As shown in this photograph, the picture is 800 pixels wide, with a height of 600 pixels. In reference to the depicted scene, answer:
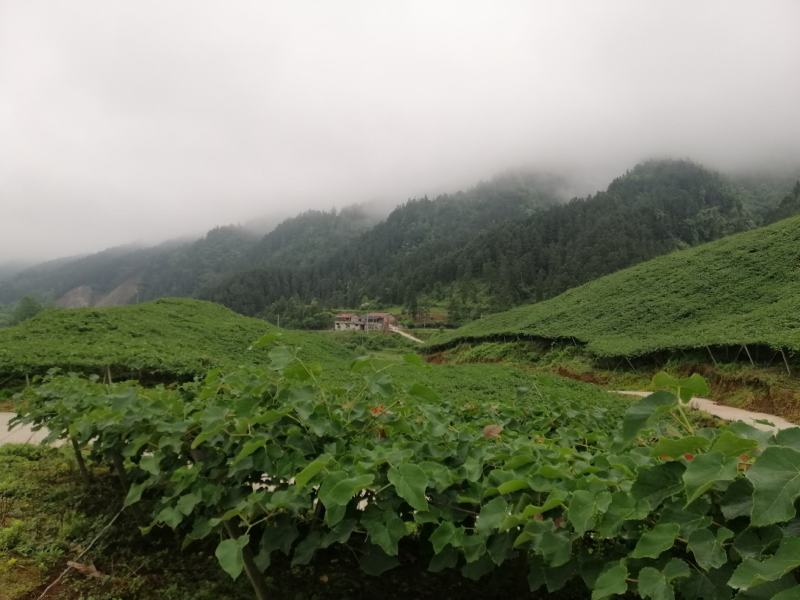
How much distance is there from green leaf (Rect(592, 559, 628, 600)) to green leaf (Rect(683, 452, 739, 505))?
268 mm

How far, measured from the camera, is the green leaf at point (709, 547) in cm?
120

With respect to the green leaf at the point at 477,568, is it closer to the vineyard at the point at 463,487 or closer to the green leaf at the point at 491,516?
the vineyard at the point at 463,487

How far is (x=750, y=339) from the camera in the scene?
17.8m

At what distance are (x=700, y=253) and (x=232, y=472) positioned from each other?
1441 inches

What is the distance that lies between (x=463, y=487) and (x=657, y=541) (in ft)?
2.60

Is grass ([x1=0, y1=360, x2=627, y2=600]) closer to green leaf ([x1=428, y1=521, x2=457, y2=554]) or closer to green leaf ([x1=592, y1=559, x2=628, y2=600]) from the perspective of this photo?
green leaf ([x1=428, y1=521, x2=457, y2=554])

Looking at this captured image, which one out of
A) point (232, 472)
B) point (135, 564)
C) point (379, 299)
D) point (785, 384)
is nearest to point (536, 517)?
point (232, 472)

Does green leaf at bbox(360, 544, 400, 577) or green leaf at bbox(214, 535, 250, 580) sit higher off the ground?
green leaf at bbox(214, 535, 250, 580)

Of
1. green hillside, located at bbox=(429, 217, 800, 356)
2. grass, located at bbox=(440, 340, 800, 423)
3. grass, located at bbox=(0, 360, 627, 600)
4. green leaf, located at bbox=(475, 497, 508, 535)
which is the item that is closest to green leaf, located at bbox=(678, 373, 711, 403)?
green leaf, located at bbox=(475, 497, 508, 535)

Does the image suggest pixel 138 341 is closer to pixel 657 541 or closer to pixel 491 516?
pixel 491 516

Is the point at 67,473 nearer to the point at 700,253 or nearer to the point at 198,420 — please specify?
the point at 198,420

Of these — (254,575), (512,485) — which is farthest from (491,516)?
(254,575)

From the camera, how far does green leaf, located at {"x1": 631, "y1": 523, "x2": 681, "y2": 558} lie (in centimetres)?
125

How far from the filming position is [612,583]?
129 centimetres
